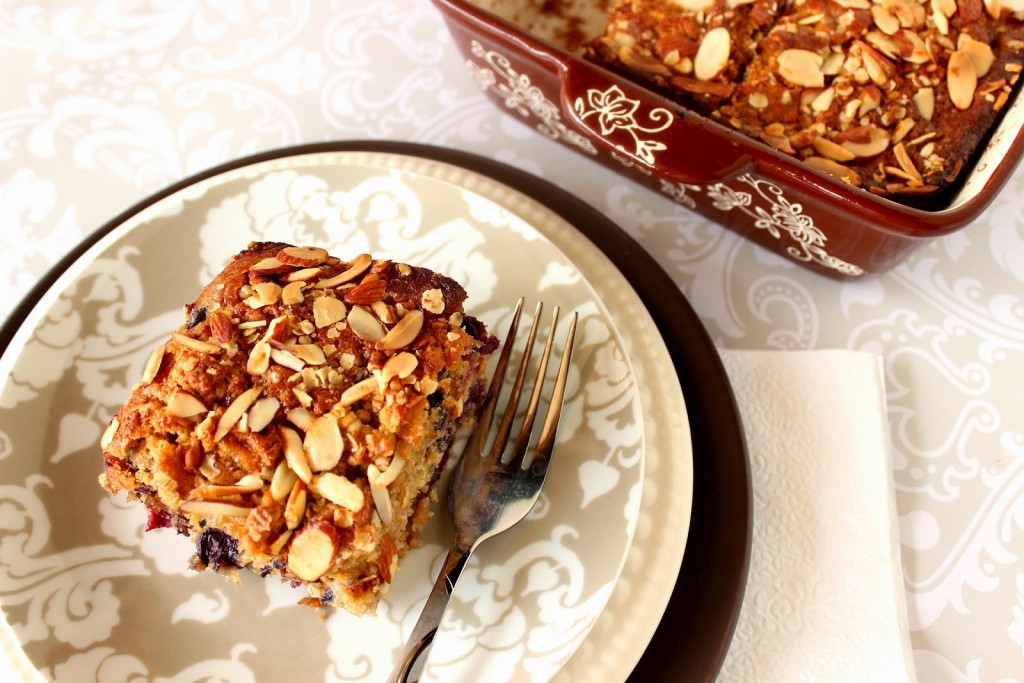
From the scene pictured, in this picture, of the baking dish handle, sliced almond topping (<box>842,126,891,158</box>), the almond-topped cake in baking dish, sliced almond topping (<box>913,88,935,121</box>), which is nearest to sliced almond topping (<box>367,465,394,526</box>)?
the almond-topped cake in baking dish

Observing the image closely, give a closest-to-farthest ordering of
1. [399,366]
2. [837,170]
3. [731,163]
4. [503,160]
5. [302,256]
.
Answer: [399,366] < [302,256] < [731,163] < [837,170] < [503,160]

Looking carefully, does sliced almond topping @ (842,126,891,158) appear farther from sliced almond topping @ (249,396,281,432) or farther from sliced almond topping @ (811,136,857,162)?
sliced almond topping @ (249,396,281,432)

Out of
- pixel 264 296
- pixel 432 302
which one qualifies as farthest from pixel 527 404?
pixel 264 296

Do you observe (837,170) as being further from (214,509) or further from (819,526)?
(214,509)

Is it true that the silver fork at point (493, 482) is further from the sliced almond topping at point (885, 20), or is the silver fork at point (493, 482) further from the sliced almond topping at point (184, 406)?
the sliced almond topping at point (885, 20)

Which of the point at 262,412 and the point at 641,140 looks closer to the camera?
the point at 262,412

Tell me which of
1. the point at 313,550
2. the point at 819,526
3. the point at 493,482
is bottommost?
the point at 819,526

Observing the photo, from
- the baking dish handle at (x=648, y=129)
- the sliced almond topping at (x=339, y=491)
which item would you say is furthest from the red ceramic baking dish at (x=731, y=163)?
the sliced almond topping at (x=339, y=491)
